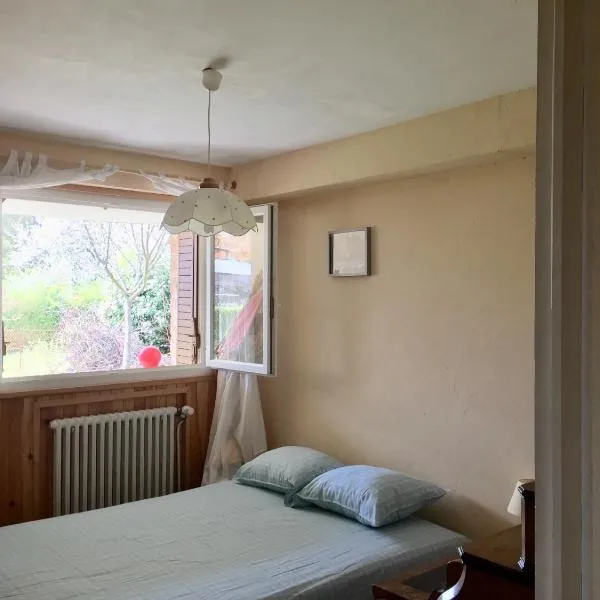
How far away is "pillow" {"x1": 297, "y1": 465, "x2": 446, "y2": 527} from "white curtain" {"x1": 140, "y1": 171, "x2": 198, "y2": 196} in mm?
1901

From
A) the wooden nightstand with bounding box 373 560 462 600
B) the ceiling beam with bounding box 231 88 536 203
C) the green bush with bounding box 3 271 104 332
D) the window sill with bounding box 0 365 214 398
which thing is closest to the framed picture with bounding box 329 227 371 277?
the ceiling beam with bounding box 231 88 536 203

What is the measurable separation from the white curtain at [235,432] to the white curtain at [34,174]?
148cm

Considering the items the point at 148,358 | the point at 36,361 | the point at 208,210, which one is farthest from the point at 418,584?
the point at 36,361

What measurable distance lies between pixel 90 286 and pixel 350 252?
161 centimetres

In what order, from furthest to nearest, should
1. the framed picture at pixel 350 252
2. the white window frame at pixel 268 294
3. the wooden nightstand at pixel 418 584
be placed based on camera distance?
the white window frame at pixel 268 294
the framed picture at pixel 350 252
the wooden nightstand at pixel 418 584

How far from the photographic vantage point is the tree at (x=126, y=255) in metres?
4.04

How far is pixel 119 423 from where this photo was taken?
3.78 m

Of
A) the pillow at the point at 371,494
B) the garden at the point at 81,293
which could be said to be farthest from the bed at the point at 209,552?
the garden at the point at 81,293

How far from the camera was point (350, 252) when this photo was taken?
3.68m

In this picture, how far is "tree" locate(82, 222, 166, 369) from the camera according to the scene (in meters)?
4.04

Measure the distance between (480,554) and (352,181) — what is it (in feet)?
8.73

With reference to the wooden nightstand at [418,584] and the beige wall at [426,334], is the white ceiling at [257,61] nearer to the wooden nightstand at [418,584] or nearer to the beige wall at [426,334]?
the beige wall at [426,334]

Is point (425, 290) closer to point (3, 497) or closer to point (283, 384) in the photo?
point (283, 384)

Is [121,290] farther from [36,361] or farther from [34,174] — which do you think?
[34,174]
